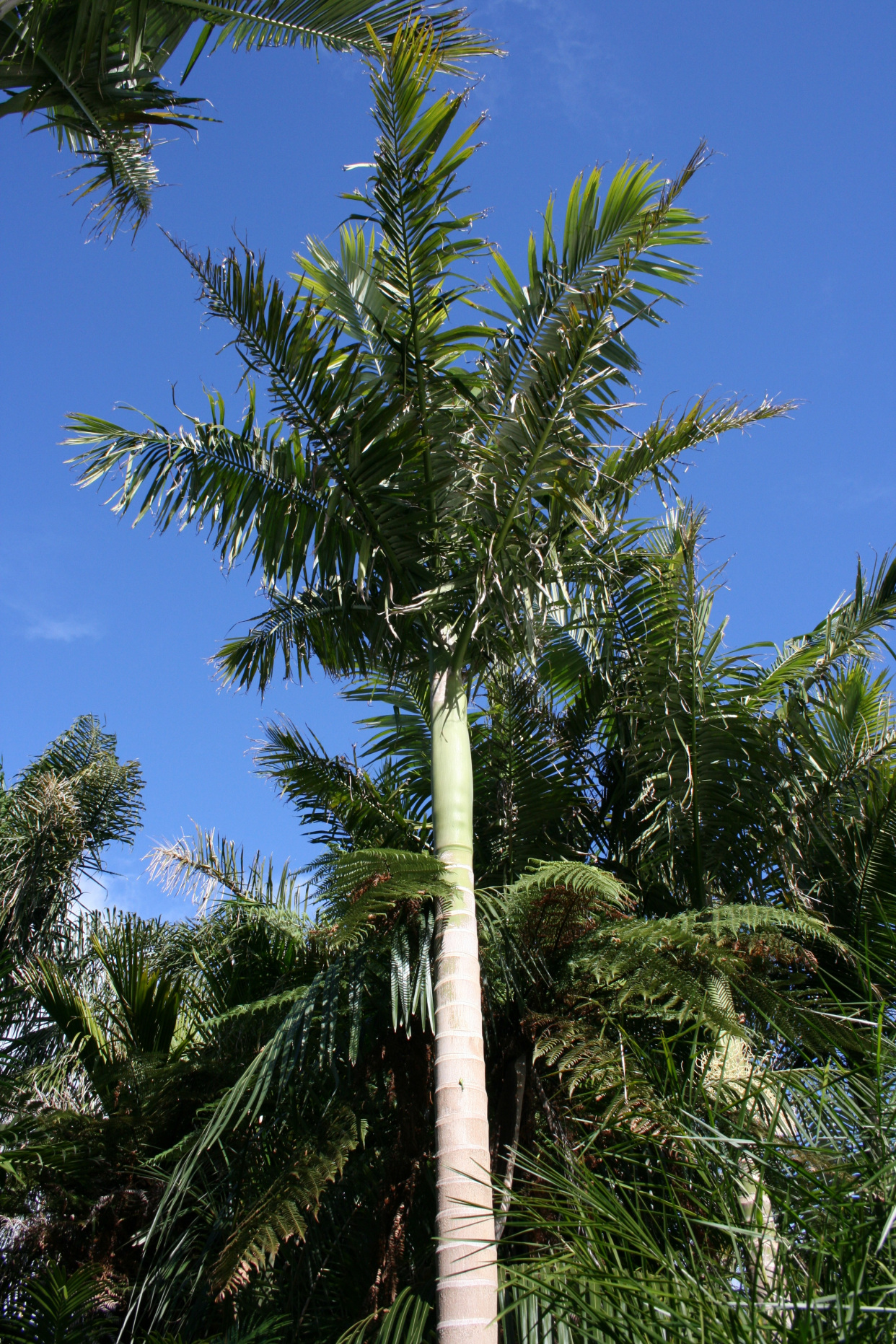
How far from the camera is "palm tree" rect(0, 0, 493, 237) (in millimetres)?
3883

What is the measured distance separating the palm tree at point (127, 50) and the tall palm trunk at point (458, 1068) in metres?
2.89

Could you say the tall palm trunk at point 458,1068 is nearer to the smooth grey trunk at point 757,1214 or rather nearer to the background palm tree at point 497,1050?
the background palm tree at point 497,1050

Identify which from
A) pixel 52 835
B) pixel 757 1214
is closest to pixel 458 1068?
pixel 757 1214

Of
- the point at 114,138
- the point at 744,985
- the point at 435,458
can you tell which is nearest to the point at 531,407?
the point at 435,458

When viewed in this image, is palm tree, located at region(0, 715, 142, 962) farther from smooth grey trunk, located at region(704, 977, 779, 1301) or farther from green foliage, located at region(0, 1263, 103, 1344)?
smooth grey trunk, located at region(704, 977, 779, 1301)

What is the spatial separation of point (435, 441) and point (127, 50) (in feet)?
7.16

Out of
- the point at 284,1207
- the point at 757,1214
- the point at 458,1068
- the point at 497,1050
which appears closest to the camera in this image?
the point at 757,1214

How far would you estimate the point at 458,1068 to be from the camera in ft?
11.9

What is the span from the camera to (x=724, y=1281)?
1.70 meters

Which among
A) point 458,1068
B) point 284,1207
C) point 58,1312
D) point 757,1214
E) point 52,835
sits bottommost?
point 58,1312

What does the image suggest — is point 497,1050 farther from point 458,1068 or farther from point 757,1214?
point 757,1214

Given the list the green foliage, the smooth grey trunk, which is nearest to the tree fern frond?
the green foliage

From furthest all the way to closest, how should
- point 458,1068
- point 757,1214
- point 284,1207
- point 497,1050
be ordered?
point 497,1050 → point 284,1207 → point 458,1068 → point 757,1214

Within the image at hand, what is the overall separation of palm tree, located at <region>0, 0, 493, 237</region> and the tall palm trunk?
9.47ft
